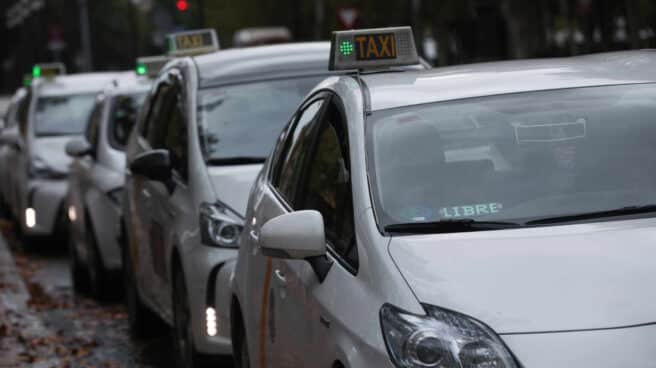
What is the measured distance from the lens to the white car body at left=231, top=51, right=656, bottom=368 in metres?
4.05

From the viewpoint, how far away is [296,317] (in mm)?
5160

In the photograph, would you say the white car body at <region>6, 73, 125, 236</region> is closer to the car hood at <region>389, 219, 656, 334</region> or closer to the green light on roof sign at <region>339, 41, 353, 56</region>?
the green light on roof sign at <region>339, 41, 353, 56</region>

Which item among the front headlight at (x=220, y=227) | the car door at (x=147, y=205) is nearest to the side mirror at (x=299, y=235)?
the front headlight at (x=220, y=227)

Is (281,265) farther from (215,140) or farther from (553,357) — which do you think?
(215,140)

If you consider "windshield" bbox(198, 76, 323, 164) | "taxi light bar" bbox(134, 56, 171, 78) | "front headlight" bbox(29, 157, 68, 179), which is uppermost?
"windshield" bbox(198, 76, 323, 164)

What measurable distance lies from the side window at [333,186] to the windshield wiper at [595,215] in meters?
0.56

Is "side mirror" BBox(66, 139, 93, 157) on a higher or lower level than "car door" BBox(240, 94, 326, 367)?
lower

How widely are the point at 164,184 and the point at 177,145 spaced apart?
10.1 inches

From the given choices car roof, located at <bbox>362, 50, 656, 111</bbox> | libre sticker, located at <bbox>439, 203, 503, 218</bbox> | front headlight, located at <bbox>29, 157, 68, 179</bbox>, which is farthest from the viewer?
front headlight, located at <bbox>29, 157, 68, 179</bbox>

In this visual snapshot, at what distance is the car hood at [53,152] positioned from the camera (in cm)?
1634

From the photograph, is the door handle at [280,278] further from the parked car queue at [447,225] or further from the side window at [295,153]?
the side window at [295,153]

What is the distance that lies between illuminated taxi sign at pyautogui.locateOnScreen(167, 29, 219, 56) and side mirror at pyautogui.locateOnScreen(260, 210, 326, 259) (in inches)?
257

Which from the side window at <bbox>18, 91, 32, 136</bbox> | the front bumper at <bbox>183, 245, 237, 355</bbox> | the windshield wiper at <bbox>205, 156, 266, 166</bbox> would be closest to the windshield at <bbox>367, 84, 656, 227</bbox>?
the front bumper at <bbox>183, 245, 237, 355</bbox>

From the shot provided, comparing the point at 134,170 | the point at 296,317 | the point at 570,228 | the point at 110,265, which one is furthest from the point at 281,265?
the point at 110,265
